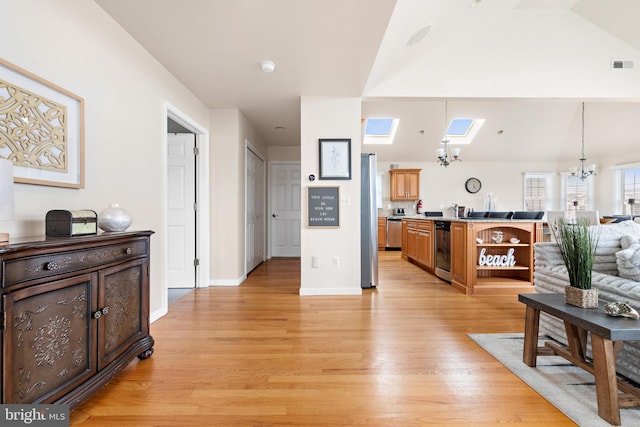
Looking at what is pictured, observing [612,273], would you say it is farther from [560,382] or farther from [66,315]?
[66,315]

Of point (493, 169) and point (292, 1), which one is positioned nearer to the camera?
point (292, 1)

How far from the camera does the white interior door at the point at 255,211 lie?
4.75 meters

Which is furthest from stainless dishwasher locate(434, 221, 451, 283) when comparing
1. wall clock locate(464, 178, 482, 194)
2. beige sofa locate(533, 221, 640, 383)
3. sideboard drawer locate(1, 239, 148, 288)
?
wall clock locate(464, 178, 482, 194)

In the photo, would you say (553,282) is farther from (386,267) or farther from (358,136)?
(386,267)

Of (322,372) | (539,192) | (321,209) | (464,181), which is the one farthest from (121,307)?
(539,192)

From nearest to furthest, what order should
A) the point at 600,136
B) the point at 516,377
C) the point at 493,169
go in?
the point at 516,377 < the point at 600,136 < the point at 493,169

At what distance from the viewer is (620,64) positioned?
3498 mm

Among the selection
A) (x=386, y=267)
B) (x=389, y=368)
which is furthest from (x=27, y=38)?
(x=386, y=267)

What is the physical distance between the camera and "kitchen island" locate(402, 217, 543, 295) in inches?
143

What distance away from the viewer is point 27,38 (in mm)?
1526

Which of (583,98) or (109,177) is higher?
(583,98)

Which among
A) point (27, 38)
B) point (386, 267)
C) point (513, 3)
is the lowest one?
point (386, 267)

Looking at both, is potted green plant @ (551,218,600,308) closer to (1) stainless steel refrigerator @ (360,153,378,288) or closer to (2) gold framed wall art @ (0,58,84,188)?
(1) stainless steel refrigerator @ (360,153,378,288)

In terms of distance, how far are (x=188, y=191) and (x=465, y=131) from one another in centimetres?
689
